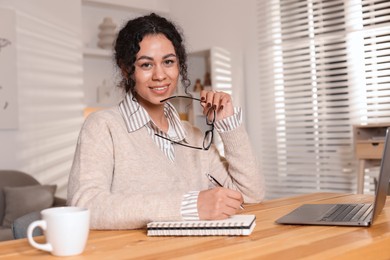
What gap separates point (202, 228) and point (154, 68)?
2.15ft

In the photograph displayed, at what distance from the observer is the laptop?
108cm

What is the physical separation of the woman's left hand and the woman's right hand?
0.48 metres

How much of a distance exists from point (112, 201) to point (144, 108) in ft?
1.61

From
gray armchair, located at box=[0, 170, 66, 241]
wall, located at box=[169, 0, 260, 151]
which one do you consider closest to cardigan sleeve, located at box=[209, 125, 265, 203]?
gray armchair, located at box=[0, 170, 66, 241]

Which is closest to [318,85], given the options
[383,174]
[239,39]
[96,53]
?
[239,39]

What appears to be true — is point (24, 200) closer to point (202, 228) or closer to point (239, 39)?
point (239, 39)

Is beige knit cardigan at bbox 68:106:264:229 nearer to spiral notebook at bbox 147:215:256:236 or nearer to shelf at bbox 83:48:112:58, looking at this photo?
spiral notebook at bbox 147:215:256:236

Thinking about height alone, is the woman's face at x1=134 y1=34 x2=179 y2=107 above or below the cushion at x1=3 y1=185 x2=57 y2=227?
above

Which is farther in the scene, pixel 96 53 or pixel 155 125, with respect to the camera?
pixel 96 53

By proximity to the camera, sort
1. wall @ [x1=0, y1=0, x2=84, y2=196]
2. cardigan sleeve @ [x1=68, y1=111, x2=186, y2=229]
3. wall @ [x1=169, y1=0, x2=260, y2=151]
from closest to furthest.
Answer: cardigan sleeve @ [x1=68, y1=111, x2=186, y2=229] → wall @ [x1=0, y1=0, x2=84, y2=196] → wall @ [x1=169, y1=0, x2=260, y2=151]

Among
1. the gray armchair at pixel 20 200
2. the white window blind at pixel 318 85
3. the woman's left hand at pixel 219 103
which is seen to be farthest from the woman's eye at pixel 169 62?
the white window blind at pixel 318 85

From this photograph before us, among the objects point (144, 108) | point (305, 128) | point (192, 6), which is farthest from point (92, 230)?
point (192, 6)

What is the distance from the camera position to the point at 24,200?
377cm

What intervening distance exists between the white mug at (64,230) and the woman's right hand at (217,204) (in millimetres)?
293
